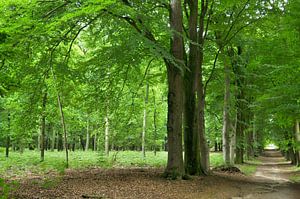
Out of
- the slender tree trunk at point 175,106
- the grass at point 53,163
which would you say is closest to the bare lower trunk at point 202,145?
the slender tree trunk at point 175,106

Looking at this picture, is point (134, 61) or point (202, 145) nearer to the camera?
point (134, 61)

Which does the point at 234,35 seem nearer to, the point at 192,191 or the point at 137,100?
the point at 137,100

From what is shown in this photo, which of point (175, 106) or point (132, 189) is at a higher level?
point (175, 106)

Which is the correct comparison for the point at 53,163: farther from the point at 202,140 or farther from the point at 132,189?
the point at 132,189

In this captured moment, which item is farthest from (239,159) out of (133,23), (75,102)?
(133,23)

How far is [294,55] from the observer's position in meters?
15.1

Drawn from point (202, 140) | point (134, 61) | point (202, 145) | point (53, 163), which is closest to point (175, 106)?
point (134, 61)

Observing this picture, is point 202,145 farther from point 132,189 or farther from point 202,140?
point 132,189

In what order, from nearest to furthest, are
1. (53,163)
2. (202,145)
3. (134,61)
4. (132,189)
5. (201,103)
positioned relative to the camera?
1. (132,189)
2. (134,61)
3. (201,103)
4. (202,145)
5. (53,163)

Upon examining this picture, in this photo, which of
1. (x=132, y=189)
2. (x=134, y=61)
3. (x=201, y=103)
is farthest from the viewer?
(x=201, y=103)

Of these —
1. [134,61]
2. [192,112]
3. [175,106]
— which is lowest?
[192,112]

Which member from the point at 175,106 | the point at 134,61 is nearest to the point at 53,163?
the point at 134,61

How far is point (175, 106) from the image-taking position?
13391mm

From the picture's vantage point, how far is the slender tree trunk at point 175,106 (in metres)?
13.2
